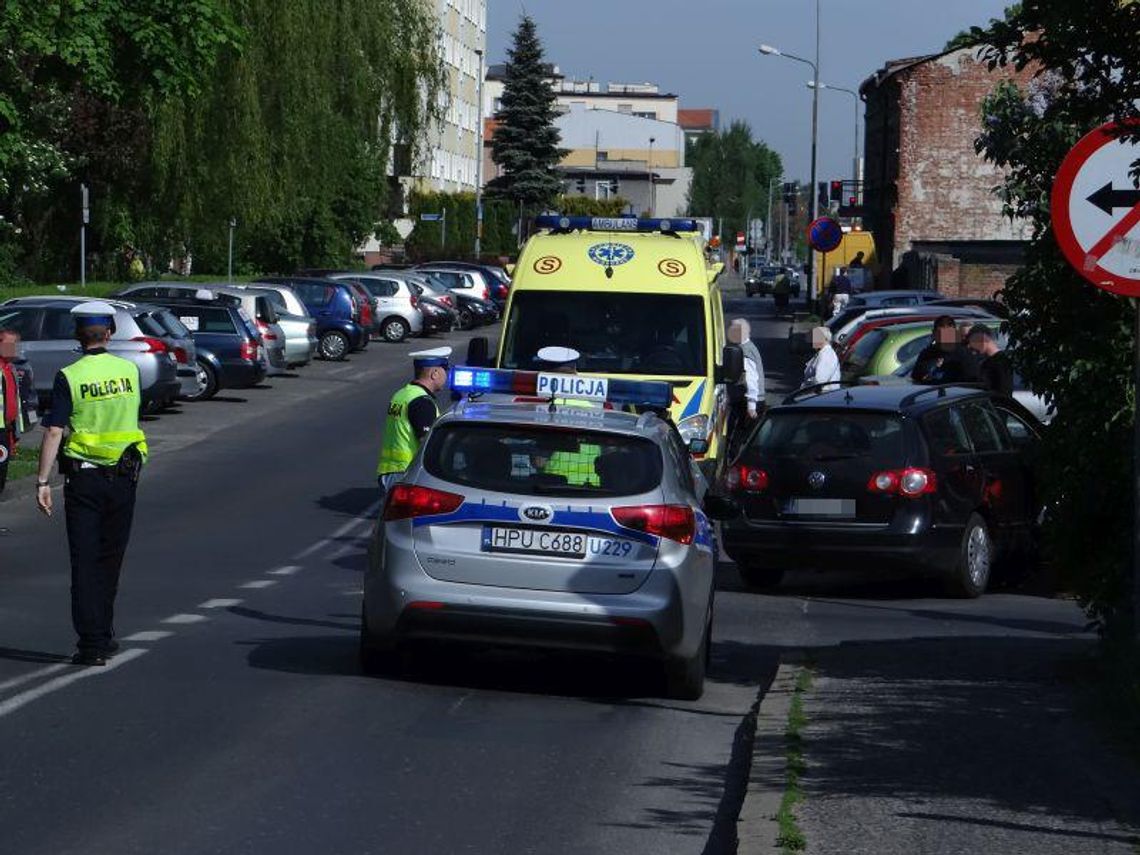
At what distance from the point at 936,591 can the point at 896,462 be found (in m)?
1.41

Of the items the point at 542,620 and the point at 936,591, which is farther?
the point at 936,591

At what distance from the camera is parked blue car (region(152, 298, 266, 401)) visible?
34.5 meters

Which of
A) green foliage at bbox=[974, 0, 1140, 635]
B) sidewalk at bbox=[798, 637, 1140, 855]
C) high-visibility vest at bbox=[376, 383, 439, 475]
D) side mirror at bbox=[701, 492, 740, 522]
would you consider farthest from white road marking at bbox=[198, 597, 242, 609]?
green foliage at bbox=[974, 0, 1140, 635]

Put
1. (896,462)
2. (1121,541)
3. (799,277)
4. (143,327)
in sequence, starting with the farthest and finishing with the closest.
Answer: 1. (799,277)
2. (143,327)
3. (896,462)
4. (1121,541)

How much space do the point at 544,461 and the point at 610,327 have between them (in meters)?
8.06

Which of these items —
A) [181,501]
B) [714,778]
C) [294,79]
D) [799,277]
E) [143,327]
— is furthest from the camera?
[799,277]

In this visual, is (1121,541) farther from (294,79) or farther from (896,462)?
(294,79)

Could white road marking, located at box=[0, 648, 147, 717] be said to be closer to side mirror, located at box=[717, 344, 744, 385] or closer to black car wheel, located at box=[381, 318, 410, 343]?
side mirror, located at box=[717, 344, 744, 385]

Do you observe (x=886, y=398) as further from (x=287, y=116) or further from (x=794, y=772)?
(x=287, y=116)

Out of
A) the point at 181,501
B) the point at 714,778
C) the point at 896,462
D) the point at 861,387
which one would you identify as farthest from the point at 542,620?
Answer: the point at 181,501

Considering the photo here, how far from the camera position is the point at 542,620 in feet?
34.2

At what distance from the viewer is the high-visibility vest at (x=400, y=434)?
15.4 meters

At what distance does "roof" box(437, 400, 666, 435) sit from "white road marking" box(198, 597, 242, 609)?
134 inches

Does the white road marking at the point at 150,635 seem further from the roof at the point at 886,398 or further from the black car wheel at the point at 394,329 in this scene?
the black car wheel at the point at 394,329
